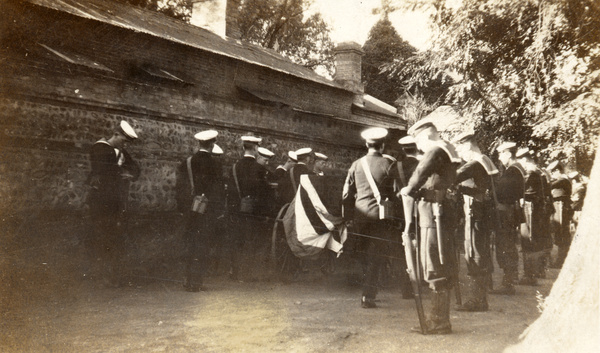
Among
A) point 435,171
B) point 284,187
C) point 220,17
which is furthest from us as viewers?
point 220,17

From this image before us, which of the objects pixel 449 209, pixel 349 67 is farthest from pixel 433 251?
pixel 349 67

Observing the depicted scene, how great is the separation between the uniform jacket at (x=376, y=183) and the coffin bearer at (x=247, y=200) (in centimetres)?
184

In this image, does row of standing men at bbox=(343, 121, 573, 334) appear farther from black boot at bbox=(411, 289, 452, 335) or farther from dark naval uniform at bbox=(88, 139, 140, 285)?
dark naval uniform at bbox=(88, 139, 140, 285)

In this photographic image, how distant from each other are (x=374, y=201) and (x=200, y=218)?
95.7 inches

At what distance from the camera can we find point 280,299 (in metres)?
6.07

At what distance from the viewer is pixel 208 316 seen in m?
5.05

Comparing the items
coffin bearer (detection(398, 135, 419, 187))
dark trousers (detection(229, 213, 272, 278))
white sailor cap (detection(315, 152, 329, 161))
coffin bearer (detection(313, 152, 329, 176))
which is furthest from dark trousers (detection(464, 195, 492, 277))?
coffin bearer (detection(313, 152, 329, 176))

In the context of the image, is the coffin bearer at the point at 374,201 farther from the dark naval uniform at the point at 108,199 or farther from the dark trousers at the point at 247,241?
the dark naval uniform at the point at 108,199

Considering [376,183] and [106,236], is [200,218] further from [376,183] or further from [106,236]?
[376,183]

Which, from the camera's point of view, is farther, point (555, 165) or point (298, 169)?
point (555, 165)

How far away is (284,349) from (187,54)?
898 cm

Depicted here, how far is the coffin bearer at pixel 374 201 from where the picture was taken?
19.1 ft

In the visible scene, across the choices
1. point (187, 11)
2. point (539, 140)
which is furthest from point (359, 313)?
point (187, 11)

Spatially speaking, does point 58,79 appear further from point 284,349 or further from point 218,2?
point 218,2
